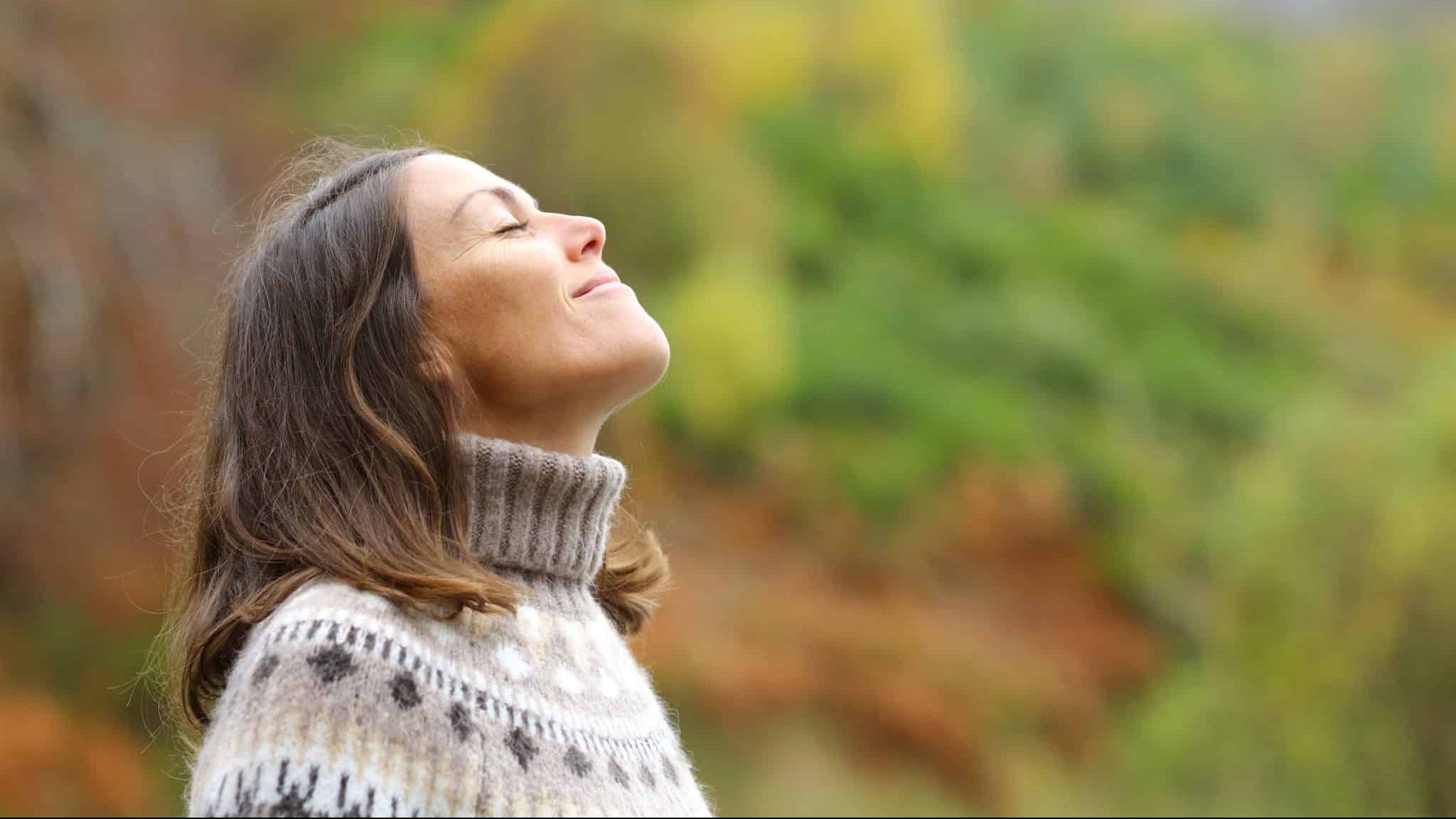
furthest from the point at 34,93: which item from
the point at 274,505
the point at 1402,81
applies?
the point at 1402,81

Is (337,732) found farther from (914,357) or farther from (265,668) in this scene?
(914,357)

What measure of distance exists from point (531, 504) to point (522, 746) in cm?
26

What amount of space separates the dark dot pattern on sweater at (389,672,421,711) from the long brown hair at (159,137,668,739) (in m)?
0.08

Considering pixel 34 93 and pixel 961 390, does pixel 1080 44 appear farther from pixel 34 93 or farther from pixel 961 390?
pixel 34 93

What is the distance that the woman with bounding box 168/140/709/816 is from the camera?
111 cm

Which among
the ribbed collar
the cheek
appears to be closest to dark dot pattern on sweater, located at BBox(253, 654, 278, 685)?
the ribbed collar

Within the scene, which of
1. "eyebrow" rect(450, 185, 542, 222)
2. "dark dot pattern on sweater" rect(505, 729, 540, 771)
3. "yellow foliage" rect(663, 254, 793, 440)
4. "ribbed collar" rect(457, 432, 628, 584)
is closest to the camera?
"dark dot pattern on sweater" rect(505, 729, 540, 771)

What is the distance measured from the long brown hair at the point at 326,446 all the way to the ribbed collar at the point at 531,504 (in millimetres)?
28

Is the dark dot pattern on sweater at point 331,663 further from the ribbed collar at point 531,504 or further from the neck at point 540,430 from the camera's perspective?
the neck at point 540,430

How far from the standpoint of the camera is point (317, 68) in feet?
13.2

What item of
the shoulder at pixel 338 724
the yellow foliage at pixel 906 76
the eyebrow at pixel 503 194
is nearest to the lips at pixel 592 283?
the eyebrow at pixel 503 194

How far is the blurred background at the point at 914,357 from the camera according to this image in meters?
3.39

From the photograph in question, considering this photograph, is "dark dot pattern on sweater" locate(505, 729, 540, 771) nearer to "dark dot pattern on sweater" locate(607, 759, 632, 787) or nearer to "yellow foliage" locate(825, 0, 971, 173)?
"dark dot pattern on sweater" locate(607, 759, 632, 787)

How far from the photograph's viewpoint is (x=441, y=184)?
143cm
